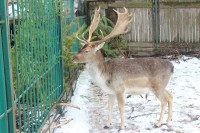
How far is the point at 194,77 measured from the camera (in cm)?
Result: 951

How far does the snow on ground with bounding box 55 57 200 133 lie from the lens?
19.1 feet

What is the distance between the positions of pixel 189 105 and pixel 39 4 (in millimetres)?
3512

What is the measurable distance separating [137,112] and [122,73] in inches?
42.5

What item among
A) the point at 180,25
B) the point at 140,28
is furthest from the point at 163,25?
the point at 140,28

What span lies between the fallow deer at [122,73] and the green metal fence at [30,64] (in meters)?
0.61

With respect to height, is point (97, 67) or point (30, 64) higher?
point (30, 64)

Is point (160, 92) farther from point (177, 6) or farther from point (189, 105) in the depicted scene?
point (177, 6)

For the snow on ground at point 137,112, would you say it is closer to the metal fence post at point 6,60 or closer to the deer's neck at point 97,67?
the deer's neck at point 97,67

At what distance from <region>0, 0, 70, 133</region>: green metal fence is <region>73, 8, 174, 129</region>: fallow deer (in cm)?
61

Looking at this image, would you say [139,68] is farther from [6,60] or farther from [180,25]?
[180,25]

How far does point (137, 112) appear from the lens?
668cm

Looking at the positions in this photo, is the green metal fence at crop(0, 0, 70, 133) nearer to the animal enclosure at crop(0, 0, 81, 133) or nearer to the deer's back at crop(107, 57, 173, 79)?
the animal enclosure at crop(0, 0, 81, 133)

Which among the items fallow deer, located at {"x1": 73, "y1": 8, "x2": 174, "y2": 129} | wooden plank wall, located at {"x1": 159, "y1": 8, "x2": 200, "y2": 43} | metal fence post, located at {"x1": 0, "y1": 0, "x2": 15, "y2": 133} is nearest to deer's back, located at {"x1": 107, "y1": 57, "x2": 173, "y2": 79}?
fallow deer, located at {"x1": 73, "y1": 8, "x2": 174, "y2": 129}

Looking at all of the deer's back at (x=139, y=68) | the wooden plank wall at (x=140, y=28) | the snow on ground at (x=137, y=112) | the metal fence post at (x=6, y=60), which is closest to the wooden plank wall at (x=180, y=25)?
the wooden plank wall at (x=140, y=28)
